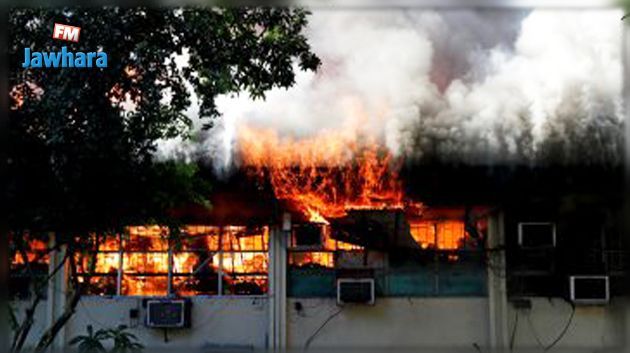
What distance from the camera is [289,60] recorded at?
7160 mm

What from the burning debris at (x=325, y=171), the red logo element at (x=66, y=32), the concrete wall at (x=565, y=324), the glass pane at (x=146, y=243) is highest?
the red logo element at (x=66, y=32)

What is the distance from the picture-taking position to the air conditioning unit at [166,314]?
920 centimetres

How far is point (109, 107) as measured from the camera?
610cm

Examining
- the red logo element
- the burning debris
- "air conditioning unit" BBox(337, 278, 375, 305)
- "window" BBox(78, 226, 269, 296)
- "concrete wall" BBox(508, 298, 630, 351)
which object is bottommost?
"concrete wall" BBox(508, 298, 630, 351)

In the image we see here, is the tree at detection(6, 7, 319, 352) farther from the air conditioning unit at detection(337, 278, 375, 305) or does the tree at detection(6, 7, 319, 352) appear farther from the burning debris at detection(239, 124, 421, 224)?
the air conditioning unit at detection(337, 278, 375, 305)

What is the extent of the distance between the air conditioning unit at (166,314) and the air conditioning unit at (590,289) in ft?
15.6

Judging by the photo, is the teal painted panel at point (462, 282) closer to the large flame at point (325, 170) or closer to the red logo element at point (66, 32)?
the large flame at point (325, 170)

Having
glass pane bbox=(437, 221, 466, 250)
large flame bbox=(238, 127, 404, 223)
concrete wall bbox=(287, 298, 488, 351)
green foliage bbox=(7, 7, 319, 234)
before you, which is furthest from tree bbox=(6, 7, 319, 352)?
glass pane bbox=(437, 221, 466, 250)

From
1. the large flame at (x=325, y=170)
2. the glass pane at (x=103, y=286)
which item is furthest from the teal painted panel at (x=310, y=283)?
the glass pane at (x=103, y=286)

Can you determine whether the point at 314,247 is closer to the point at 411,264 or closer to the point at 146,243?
the point at 411,264

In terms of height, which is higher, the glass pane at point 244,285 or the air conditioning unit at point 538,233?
the air conditioning unit at point 538,233

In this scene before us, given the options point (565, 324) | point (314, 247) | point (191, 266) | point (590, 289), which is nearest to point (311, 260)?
point (314, 247)

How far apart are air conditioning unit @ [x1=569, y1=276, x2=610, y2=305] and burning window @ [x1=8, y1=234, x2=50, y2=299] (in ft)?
19.8

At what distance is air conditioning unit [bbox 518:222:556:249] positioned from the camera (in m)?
9.09
